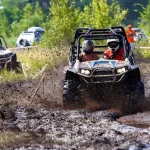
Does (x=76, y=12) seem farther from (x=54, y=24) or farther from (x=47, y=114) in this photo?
(x=47, y=114)

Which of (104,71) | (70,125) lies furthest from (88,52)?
(70,125)

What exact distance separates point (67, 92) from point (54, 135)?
3.09 m

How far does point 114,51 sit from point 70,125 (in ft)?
11.7

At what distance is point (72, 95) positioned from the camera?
11820mm

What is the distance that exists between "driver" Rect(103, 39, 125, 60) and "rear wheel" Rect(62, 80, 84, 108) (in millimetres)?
1143

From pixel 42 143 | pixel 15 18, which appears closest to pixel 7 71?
pixel 42 143

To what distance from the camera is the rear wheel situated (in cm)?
1180

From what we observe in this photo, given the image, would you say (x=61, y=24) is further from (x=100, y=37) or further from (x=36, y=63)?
(x=100, y=37)

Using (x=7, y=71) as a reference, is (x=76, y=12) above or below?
above

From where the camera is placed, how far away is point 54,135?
8758mm

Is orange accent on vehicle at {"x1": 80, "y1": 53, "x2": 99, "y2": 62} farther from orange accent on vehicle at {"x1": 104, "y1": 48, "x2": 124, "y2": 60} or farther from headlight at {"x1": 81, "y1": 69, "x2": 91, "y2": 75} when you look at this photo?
headlight at {"x1": 81, "y1": 69, "x2": 91, "y2": 75}

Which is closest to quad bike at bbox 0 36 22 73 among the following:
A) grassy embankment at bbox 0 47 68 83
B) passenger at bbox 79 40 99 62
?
grassy embankment at bbox 0 47 68 83

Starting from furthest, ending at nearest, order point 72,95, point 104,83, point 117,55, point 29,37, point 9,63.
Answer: point 29,37 < point 9,63 < point 117,55 < point 72,95 < point 104,83

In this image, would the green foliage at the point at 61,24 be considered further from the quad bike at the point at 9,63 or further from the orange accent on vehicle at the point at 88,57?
the orange accent on vehicle at the point at 88,57
